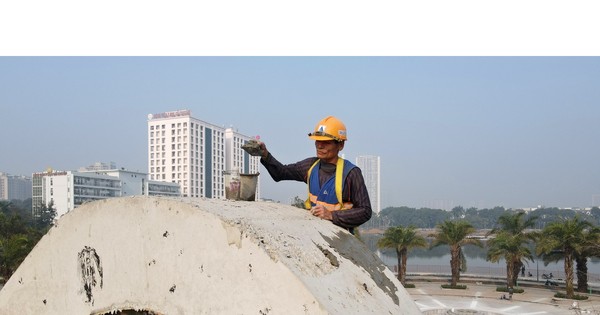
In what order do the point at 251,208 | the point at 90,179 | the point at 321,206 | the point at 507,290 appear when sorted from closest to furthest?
the point at 251,208 < the point at 321,206 < the point at 507,290 < the point at 90,179

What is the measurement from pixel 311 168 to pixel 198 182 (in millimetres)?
73451

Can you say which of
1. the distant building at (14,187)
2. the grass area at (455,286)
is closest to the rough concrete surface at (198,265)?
the grass area at (455,286)

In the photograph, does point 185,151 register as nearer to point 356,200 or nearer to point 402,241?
point 402,241

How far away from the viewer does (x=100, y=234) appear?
297 cm

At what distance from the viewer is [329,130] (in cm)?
355

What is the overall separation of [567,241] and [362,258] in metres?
25.3

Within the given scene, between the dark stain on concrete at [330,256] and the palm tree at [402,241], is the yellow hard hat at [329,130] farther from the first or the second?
the palm tree at [402,241]

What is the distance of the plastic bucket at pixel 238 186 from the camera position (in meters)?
3.59

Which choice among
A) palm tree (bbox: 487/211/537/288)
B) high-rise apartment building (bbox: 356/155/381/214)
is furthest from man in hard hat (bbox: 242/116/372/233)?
high-rise apartment building (bbox: 356/155/381/214)

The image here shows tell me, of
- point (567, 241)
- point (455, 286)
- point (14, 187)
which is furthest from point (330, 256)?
point (14, 187)

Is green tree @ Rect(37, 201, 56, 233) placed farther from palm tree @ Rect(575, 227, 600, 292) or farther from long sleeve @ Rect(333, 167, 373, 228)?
long sleeve @ Rect(333, 167, 373, 228)

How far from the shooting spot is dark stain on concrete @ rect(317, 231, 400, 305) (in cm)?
292

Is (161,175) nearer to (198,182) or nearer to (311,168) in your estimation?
(198,182)

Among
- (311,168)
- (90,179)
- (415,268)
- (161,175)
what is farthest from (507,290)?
(161,175)
